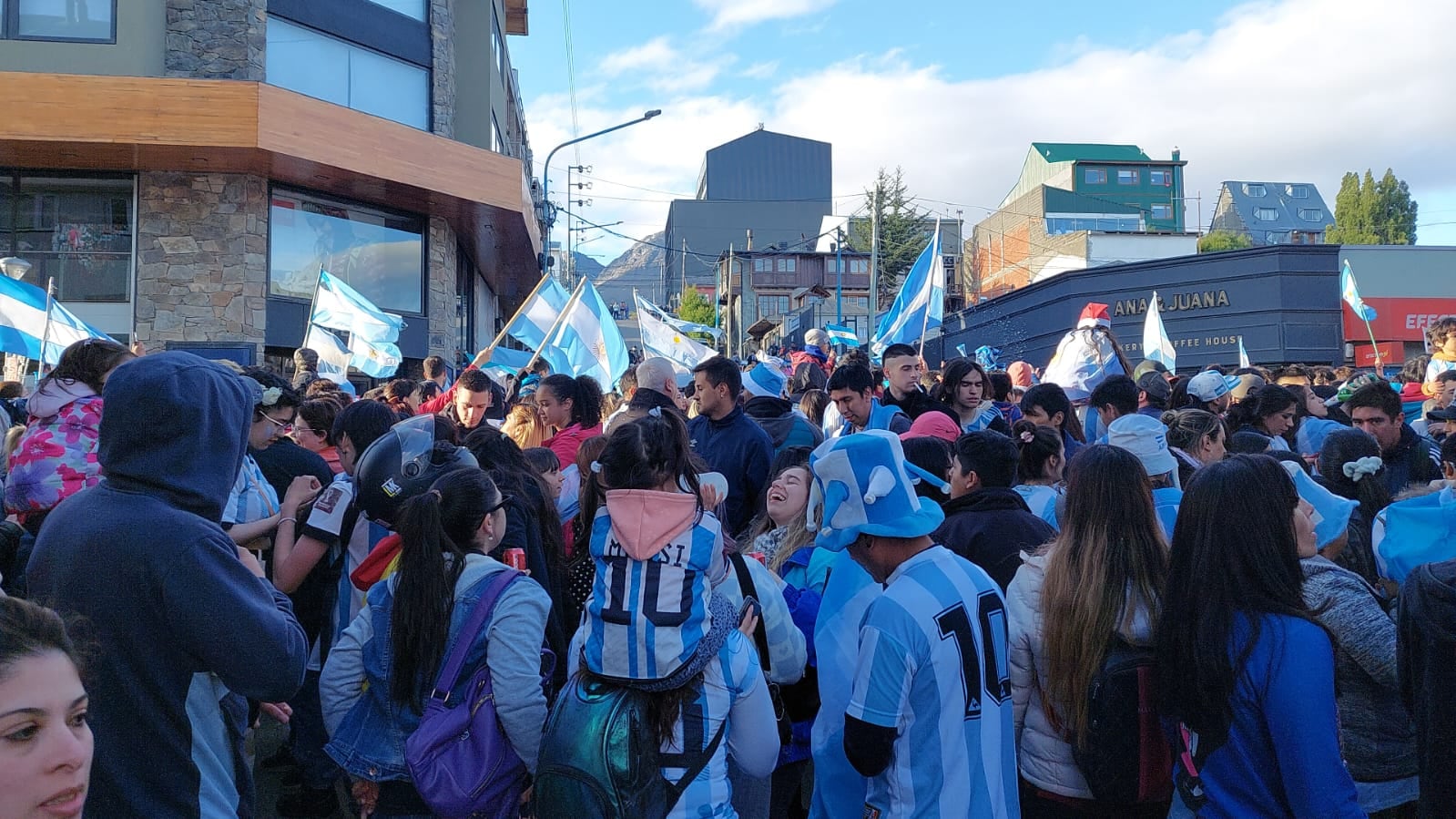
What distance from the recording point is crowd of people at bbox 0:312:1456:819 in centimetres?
250

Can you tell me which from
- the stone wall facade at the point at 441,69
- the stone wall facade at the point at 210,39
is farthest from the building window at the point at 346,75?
the stone wall facade at the point at 210,39

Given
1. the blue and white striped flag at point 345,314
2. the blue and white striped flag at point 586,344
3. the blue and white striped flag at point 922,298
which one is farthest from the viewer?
the blue and white striped flag at point 345,314

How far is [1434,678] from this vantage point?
8.99 ft

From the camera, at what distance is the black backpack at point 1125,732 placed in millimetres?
3078

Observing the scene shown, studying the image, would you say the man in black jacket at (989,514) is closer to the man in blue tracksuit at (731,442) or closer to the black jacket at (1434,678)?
the black jacket at (1434,678)

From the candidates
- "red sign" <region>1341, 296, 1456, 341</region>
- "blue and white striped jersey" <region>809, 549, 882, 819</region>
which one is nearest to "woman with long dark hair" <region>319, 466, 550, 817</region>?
"blue and white striped jersey" <region>809, 549, 882, 819</region>

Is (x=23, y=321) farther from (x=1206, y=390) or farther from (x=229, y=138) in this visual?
(x=1206, y=390)

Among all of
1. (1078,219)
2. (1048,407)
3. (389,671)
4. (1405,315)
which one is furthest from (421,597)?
(1078,219)

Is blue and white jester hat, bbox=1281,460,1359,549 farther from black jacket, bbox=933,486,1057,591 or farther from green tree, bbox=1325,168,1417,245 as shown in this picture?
green tree, bbox=1325,168,1417,245

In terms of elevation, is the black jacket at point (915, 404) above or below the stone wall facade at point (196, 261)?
below

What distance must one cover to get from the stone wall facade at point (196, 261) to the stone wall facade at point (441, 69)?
15.5 feet

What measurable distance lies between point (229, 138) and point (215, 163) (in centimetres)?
124

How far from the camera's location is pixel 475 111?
23062 mm

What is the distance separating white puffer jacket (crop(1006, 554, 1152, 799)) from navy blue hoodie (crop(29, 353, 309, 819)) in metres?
2.18
